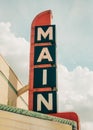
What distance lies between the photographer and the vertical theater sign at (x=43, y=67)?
67.2ft

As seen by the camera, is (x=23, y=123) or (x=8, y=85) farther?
(x=8, y=85)

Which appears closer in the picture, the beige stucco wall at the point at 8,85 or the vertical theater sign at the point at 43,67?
the beige stucco wall at the point at 8,85

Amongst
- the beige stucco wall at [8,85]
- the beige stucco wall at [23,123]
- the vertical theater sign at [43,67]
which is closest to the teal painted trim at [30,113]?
the beige stucco wall at [23,123]

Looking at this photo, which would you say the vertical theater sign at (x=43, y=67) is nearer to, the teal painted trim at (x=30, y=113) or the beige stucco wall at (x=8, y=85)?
the beige stucco wall at (x=8, y=85)

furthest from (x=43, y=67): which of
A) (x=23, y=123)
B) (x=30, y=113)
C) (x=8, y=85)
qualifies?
(x=23, y=123)

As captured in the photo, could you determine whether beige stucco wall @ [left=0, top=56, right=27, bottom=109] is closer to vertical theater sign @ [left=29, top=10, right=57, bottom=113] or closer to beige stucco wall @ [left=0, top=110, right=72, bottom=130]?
vertical theater sign @ [left=29, top=10, right=57, bottom=113]

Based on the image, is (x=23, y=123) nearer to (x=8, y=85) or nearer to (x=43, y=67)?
(x=8, y=85)

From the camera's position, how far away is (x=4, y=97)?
813 inches

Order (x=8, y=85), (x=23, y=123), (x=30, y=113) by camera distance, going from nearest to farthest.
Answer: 1. (x=23, y=123)
2. (x=30, y=113)
3. (x=8, y=85)

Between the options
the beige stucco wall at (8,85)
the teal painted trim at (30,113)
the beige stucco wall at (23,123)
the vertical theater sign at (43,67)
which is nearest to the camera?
the beige stucco wall at (23,123)

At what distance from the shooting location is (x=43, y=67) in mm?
21438

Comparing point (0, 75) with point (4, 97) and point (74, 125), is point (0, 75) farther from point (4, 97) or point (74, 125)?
point (74, 125)

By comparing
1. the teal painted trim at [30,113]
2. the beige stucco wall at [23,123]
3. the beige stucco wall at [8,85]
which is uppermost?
the beige stucco wall at [8,85]

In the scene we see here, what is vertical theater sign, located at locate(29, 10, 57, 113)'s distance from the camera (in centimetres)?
2048
